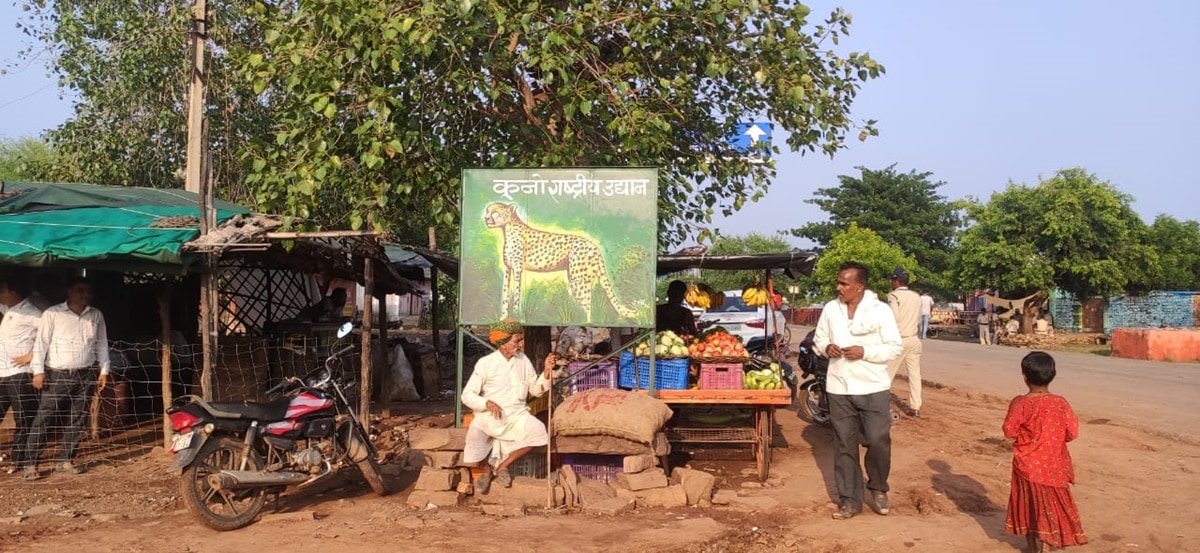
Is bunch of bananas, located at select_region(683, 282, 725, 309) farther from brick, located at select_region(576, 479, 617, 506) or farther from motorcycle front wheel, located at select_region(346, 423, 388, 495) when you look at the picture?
motorcycle front wheel, located at select_region(346, 423, 388, 495)

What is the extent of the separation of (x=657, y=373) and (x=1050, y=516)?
3.33 meters

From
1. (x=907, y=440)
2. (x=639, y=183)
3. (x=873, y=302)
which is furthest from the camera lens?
(x=907, y=440)

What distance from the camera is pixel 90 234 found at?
→ 823 cm

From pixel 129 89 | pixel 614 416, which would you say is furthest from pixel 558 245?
pixel 129 89

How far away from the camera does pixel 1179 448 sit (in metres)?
8.86

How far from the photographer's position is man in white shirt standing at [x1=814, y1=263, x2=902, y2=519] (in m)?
6.15

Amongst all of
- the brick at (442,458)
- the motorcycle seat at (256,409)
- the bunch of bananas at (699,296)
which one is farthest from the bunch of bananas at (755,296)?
the motorcycle seat at (256,409)

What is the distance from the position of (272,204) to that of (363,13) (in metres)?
2.11

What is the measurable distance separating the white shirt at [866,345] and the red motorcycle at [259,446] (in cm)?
347

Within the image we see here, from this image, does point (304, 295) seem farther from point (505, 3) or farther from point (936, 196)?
point (936, 196)

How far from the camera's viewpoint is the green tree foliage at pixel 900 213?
46.0m

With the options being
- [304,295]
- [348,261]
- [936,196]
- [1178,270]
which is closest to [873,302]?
[348,261]

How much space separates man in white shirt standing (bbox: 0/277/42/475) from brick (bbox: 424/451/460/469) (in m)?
3.59

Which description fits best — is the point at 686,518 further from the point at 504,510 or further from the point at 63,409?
the point at 63,409
